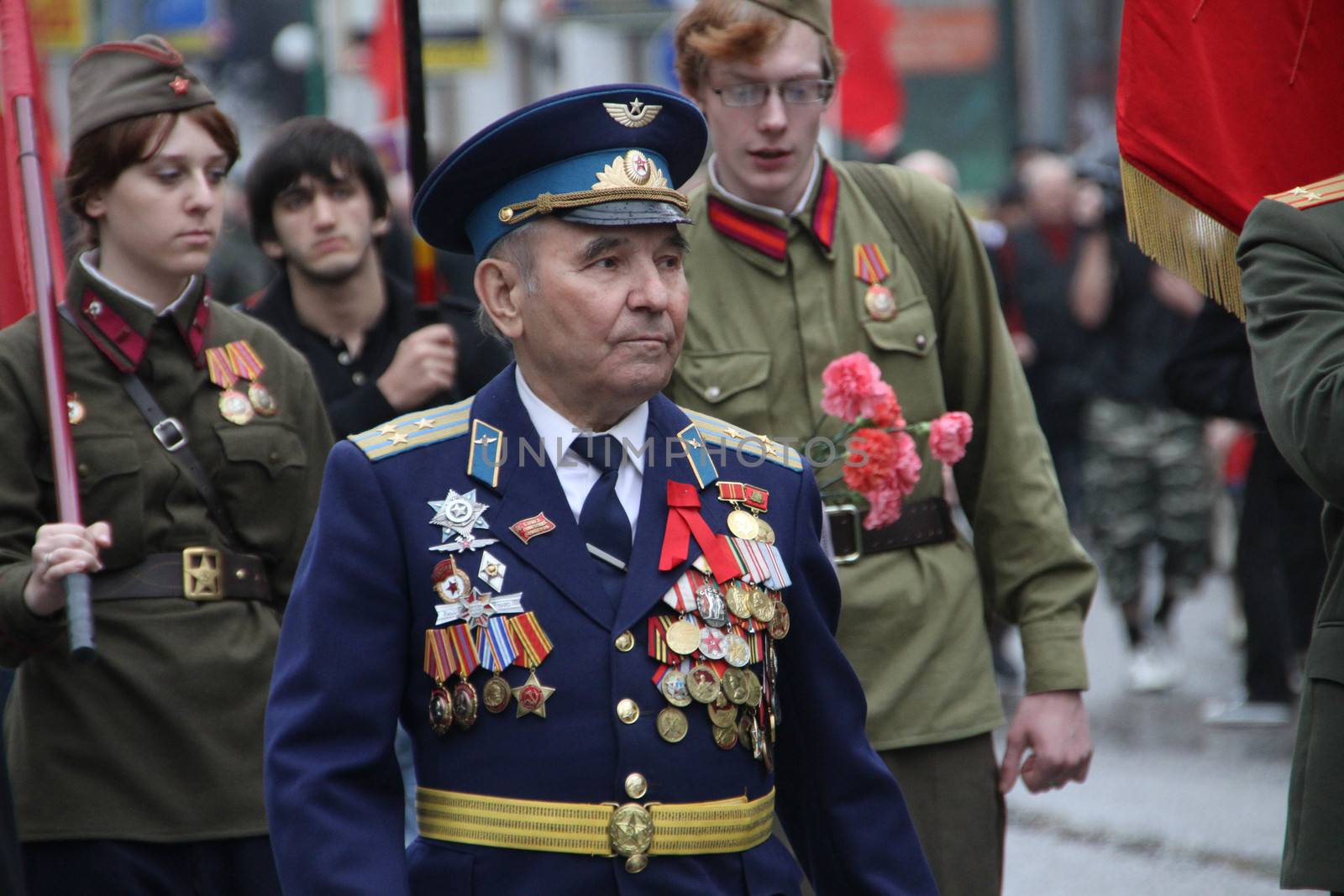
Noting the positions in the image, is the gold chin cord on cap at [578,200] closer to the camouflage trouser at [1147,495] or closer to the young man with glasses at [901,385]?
the young man with glasses at [901,385]

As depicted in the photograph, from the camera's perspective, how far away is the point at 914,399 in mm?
4344

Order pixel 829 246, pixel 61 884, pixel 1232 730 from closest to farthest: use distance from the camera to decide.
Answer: pixel 61 884, pixel 829 246, pixel 1232 730

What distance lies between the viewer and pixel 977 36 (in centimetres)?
2733

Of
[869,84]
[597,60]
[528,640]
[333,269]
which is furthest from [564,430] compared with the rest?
[597,60]

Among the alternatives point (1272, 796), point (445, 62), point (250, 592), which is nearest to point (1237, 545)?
point (1272, 796)

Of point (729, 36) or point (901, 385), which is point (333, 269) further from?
point (901, 385)

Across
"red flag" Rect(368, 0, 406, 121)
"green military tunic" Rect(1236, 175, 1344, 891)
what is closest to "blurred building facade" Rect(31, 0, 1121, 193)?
"red flag" Rect(368, 0, 406, 121)

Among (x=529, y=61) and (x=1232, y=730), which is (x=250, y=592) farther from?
(x=529, y=61)

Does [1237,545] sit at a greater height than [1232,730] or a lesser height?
greater

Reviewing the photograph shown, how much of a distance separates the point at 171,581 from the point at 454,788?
130cm

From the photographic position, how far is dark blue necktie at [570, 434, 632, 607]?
122 inches

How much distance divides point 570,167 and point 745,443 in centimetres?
53

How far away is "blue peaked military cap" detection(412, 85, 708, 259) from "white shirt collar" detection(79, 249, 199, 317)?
112 centimetres

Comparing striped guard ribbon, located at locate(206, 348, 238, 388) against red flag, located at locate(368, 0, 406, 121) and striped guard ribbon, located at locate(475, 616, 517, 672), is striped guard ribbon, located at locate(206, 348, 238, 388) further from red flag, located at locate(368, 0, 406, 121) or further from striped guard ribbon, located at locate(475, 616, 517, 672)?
red flag, located at locate(368, 0, 406, 121)
